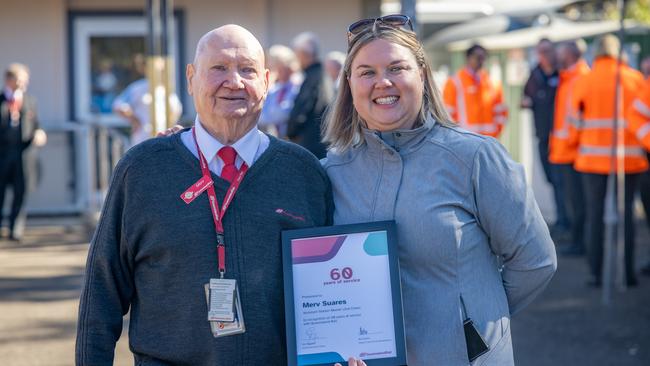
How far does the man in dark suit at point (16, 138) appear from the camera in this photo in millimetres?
12070

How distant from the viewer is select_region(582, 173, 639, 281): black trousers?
927 cm

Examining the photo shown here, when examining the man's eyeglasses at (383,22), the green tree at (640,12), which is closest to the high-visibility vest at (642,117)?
the man's eyeglasses at (383,22)

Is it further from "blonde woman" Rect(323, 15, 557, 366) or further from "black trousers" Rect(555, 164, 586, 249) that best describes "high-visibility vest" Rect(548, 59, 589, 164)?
"blonde woman" Rect(323, 15, 557, 366)

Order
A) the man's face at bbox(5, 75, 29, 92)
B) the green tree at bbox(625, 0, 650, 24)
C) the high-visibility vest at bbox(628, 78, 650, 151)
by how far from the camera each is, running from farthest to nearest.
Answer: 1. the green tree at bbox(625, 0, 650, 24)
2. the man's face at bbox(5, 75, 29, 92)
3. the high-visibility vest at bbox(628, 78, 650, 151)

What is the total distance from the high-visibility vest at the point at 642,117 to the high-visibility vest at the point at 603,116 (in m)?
0.17

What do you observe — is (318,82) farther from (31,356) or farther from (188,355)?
(188,355)

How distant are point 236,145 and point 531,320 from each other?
5216 millimetres

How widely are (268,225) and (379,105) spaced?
1.81ft

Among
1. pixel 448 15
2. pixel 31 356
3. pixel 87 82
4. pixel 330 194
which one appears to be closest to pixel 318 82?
pixel 31 356

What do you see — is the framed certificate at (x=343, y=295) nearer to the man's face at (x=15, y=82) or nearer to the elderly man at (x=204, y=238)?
the elderly man at (x=204, y=238)

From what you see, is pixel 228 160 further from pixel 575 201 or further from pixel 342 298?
pixel 575 201

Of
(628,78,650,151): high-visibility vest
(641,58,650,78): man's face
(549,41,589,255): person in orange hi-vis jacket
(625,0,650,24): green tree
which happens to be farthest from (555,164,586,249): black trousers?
(625,0,650,24): green tree

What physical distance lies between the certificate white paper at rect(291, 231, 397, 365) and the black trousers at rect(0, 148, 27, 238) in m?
9.56

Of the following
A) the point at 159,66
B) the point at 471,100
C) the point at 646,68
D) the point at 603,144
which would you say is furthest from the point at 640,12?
the point at 159,66
